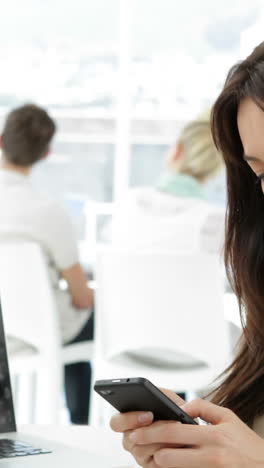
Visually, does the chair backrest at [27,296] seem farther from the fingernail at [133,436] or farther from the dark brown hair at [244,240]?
the fingernail at [133,436]

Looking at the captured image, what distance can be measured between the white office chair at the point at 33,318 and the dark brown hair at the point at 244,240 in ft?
5.56

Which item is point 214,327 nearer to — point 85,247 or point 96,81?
point 85,247

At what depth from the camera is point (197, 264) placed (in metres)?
3.09

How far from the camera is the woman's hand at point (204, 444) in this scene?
3.42 ft

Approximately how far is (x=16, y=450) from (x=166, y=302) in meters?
1.86

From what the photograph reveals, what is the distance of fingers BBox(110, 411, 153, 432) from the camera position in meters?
1.08

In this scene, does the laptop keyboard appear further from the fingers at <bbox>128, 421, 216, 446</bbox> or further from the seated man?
the seated man

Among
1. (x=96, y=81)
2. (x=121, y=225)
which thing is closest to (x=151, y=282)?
(x=121, y=225)

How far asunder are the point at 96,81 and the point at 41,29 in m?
0.51

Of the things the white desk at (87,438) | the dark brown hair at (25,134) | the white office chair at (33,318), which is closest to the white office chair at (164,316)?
the white office chair at (33,318)

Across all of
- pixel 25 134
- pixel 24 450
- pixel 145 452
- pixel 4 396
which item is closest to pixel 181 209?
pixel 25 134

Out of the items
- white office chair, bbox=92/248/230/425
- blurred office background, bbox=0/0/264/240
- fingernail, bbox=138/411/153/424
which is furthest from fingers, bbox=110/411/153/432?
blurred office background, bbox=0/0/264/240

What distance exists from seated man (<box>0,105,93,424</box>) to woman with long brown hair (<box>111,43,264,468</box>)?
1.85m

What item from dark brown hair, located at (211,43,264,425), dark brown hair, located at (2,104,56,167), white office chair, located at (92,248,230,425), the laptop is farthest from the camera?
dark brown hair, located at (2,104,56,167)
